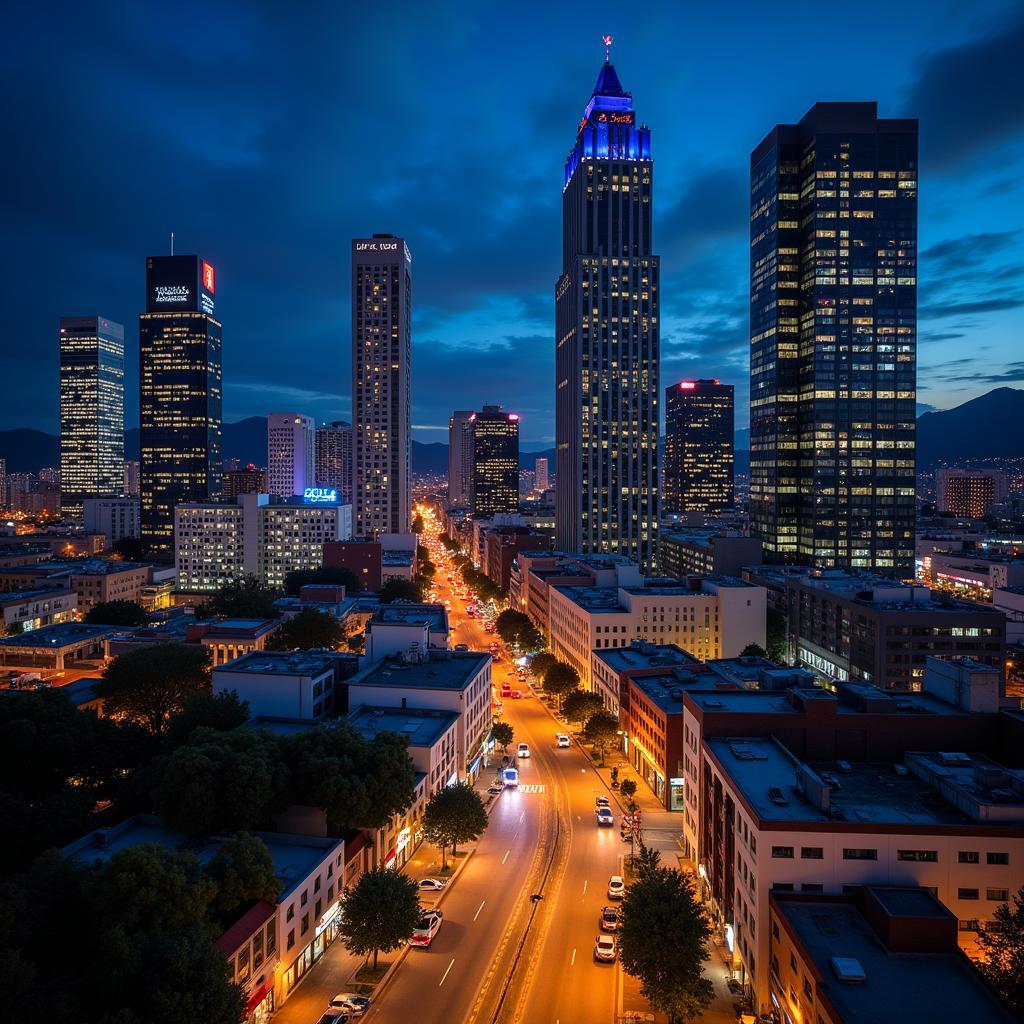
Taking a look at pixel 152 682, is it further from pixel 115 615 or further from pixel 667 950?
pixel 667 950

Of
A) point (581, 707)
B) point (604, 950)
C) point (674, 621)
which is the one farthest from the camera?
point (674, 621)

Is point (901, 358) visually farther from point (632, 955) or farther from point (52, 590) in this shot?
point (52, 590)

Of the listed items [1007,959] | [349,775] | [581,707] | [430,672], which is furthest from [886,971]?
[581,707]

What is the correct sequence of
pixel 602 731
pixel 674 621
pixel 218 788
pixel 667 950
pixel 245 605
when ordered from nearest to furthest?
pixel 667 950, pixel 218 788, pixel 602 731, pixel 674 621, pixel 245 605

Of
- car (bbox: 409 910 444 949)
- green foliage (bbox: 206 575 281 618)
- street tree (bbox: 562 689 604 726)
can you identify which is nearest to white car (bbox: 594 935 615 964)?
car (bbox: 409 910 444 949)

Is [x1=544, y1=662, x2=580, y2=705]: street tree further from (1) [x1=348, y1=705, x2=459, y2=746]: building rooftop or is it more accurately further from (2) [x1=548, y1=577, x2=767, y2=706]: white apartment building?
(1) [x1=348, y1=705, x2=459, y2=746]: building rooftop
